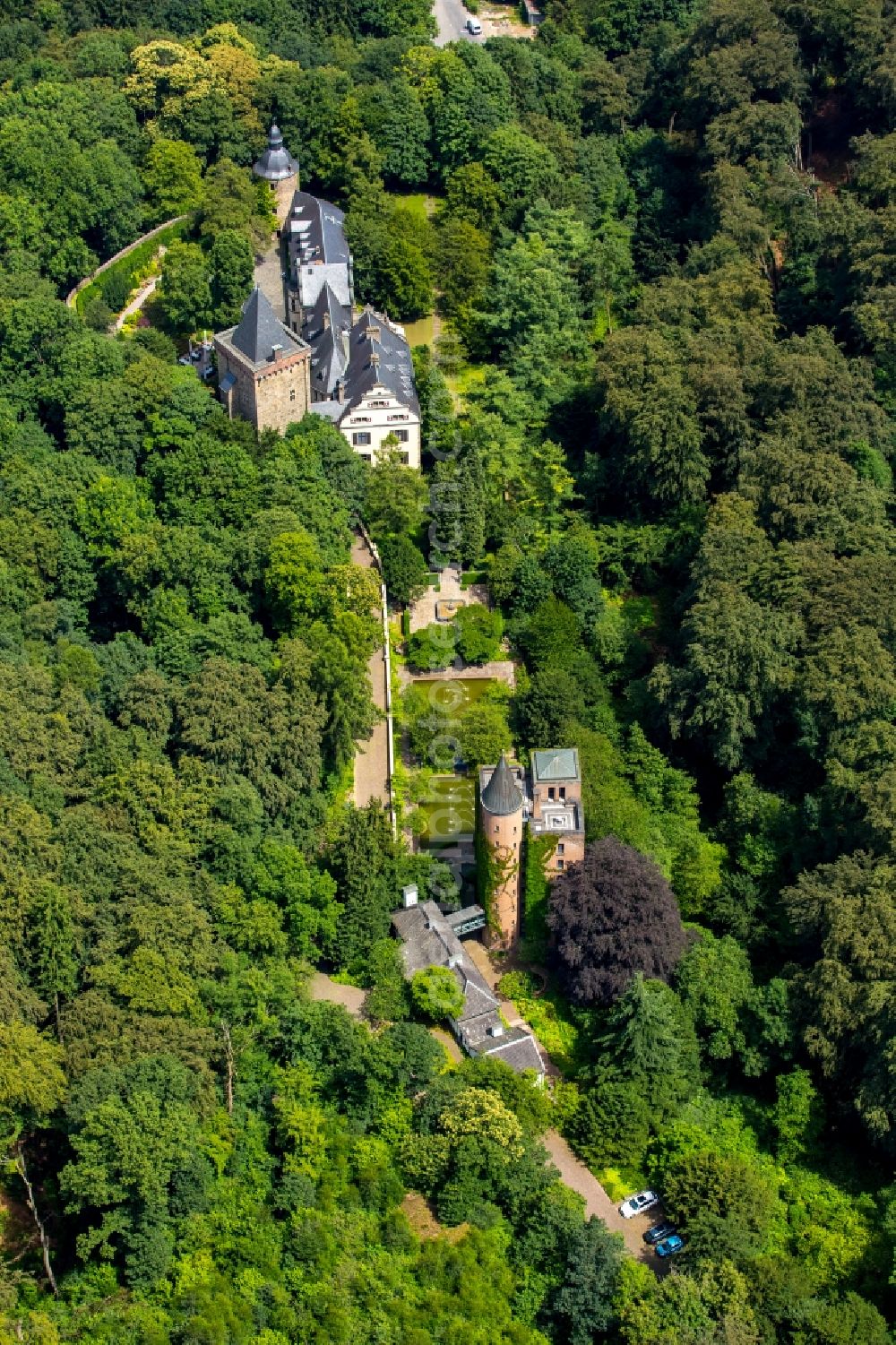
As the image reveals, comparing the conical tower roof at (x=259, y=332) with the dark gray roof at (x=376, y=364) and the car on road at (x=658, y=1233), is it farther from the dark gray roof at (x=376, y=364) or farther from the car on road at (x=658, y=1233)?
the car on road at (x=658, y=1233)

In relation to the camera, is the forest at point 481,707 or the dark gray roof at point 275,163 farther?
the dark gray roof at point 275,163

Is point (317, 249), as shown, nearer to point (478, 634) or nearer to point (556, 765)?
point (478, 634)

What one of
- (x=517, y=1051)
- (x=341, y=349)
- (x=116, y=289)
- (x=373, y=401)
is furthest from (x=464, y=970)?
(x=116, y=289)

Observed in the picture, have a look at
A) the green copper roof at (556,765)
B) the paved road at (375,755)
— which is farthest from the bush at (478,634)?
the green copper roof at (556,765)

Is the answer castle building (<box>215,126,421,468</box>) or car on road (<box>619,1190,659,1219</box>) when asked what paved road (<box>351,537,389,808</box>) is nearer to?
castle building (<box>215,126,421,468</box>)

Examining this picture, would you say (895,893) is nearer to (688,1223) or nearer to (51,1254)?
(688,1223)
